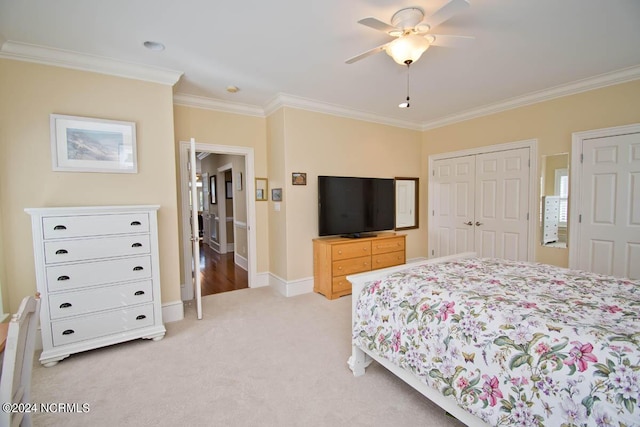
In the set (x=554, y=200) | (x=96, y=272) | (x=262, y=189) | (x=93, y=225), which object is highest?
(x=262, y=189)

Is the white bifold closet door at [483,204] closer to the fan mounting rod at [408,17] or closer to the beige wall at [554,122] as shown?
the beige wall at [554,122]

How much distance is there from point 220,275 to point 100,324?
2551mm

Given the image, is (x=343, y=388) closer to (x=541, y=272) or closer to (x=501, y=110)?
(x=541, y=272)

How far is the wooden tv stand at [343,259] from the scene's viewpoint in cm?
374

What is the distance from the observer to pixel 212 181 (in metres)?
7.32

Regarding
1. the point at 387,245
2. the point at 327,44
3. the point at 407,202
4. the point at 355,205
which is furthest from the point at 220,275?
the point at 327,44

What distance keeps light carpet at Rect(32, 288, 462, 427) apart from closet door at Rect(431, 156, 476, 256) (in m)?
2.81

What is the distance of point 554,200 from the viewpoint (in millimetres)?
3693

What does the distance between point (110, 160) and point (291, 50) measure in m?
2.02

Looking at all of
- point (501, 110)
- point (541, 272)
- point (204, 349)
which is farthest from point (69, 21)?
point (501, 110)

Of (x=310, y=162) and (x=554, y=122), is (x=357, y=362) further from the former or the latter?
(x=554, y=122)

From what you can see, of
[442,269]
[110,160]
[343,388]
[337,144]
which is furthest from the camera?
[337,144]

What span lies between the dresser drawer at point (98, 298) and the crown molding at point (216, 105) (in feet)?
7.60

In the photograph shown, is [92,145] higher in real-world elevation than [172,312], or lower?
higher
